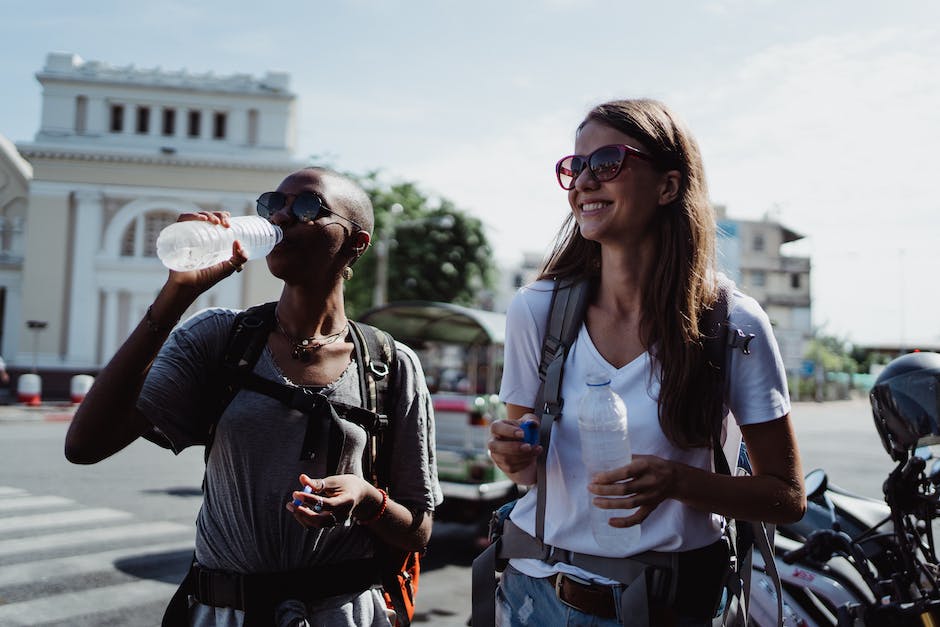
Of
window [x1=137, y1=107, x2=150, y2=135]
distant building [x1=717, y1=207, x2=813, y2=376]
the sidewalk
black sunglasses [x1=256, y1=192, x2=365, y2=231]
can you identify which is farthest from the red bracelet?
distant building [x1=717, y1=207, x2=813, y2=376]

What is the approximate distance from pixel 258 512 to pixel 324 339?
53cm

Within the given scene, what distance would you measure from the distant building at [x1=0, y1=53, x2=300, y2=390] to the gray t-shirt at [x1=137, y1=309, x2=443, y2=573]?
32809mm

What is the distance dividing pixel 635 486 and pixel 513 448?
336 mm

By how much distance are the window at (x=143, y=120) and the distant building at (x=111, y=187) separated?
0.05m

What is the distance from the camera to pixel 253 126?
3769cm

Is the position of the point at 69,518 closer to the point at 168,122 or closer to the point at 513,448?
the point at 513,448

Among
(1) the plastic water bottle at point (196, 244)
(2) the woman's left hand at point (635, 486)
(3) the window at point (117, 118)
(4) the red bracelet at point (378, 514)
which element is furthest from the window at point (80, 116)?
(2) the woman's left hand at point (635, 486)

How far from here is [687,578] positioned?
6.07ft

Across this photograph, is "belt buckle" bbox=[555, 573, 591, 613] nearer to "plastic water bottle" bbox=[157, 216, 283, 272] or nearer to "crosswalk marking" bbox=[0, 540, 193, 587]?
"plastic water bottle" bbox=[157, 216, 283, 272]

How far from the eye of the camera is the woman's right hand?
1.89 meters

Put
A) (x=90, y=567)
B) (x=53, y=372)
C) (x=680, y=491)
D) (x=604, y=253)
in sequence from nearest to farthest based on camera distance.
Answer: (x=680, y=491), (x=604, y=253), (x=90, y=567), (x=53, y=372)

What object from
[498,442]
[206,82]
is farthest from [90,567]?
[206,82]

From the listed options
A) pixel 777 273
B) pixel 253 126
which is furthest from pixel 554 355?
pixel 777 273

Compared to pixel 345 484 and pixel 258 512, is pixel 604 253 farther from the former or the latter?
pixel 258 512
